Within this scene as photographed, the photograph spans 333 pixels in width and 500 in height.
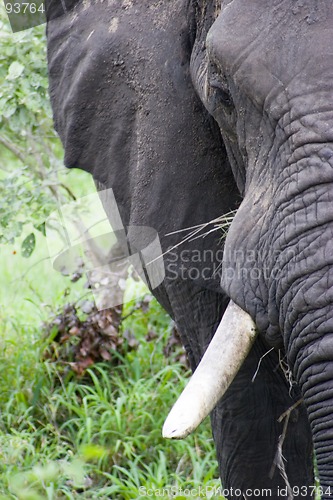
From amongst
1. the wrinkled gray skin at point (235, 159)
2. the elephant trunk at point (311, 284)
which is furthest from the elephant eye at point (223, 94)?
the elephant trunk at point (311, 284)

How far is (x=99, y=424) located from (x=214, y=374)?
192 cm

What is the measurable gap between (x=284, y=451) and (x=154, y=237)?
36.7 inches

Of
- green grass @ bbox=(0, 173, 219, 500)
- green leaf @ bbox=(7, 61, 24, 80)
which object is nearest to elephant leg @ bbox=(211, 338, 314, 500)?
green grass @ bbox=(0, 173, 219, 500)

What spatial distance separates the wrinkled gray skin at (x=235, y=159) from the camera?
2.23 metres

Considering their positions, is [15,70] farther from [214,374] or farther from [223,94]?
[214,374]

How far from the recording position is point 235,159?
274 cm

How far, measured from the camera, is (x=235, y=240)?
2.46 m

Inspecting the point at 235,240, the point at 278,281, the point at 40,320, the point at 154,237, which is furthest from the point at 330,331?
the point at 40,320

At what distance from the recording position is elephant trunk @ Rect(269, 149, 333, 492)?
216cm

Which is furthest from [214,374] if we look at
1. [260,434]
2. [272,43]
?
[260,434]

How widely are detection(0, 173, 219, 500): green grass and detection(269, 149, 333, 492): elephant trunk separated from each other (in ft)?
4.83

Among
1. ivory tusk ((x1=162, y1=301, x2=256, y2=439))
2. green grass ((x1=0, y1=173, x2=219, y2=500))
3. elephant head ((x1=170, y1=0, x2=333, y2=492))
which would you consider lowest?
green grass ((x1=0, y1=173, x2=219, y2=500))

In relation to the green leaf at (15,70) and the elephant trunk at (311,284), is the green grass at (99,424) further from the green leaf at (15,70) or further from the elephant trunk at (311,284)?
the elephant trunk at (311,284)

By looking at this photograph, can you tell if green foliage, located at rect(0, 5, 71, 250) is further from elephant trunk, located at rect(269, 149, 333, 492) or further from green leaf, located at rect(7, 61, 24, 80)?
elephant trunk, located at rect(269, 149, 333, 492)
